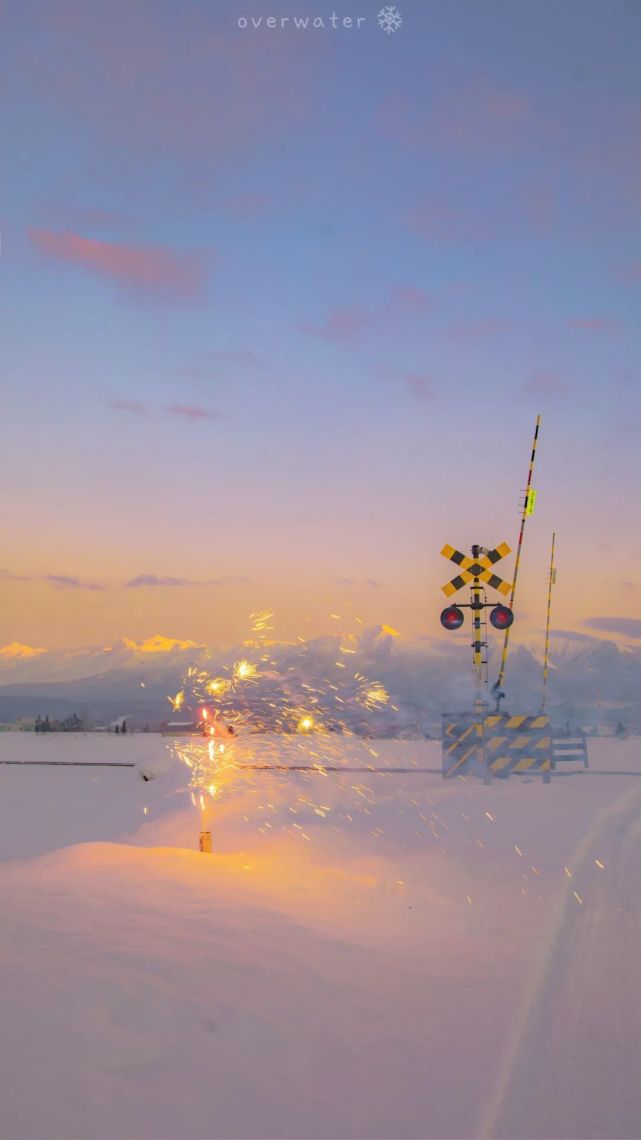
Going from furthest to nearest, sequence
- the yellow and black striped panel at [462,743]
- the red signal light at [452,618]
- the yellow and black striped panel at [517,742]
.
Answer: the yellow and black striped panel at [462,743]
the yellow and black striped panel at [517,742]
the red signal light at [452,618]

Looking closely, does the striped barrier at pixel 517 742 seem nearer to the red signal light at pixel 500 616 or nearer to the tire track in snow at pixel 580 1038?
the red signal light at pixel 500 616

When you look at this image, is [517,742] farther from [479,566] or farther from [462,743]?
[479,566]

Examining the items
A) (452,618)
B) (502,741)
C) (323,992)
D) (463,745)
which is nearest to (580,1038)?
(323,992)

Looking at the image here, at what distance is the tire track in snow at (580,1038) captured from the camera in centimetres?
527

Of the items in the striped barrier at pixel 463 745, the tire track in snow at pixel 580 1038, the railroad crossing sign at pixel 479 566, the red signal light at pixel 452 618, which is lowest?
the tire track in snow at pixel 580 1038

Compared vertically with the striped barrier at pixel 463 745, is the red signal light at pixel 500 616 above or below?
above

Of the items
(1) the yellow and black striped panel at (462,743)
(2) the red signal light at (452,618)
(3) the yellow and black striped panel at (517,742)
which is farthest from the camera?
(1) the yellow and black striped panel at (462,743)

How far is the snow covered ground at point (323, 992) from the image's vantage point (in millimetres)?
5203

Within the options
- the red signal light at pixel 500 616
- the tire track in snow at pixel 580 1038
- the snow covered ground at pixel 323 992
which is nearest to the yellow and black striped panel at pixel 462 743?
the red signal light at pixel 500 616

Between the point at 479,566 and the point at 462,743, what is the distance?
170 inches

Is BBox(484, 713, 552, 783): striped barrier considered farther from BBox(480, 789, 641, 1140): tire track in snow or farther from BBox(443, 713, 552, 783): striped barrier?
BBox(480, 789, 641, 1140): tire track in snow

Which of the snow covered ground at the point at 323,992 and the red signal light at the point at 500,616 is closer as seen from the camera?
the snow covered ground at the point at 323,992

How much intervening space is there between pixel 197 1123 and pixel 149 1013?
1.13 m

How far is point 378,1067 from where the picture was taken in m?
5.82
